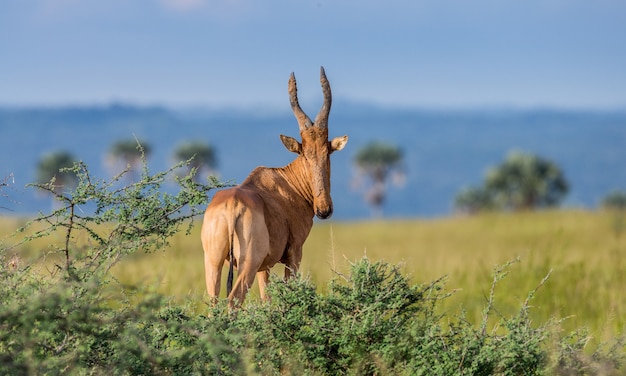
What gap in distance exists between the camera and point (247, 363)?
5.52 meters

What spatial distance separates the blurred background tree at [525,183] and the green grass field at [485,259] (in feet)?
239

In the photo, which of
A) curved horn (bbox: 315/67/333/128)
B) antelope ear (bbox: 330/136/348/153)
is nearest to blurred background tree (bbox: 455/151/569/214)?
antelope ear (bbox: 330/136/348/153)

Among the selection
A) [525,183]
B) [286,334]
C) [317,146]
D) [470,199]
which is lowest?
[470,199]

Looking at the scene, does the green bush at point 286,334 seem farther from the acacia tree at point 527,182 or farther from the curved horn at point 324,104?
the acacia tree at point 527,182

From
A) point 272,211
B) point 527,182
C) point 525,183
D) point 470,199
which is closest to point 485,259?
point 272,211

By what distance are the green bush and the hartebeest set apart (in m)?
0.44

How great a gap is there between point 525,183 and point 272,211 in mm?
118813

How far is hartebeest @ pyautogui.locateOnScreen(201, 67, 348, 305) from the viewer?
23.0 feet

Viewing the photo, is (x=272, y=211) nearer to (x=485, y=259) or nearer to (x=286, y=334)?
(x=286, y=334)

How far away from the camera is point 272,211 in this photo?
7391 millimetres

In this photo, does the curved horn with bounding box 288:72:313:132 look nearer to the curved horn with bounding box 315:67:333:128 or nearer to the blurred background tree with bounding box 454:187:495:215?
the curved horn with bounding box 315:67:333:128

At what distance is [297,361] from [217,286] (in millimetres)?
1134

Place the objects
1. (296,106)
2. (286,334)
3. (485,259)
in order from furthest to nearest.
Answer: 1. (485,259)
2. (296,106)
3. (286,334)

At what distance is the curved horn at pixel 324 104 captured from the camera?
7.32m
